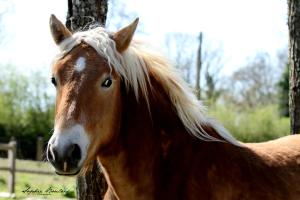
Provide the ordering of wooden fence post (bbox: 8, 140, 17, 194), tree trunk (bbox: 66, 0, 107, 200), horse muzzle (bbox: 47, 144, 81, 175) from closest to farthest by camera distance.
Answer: horse muzzle (bbox: 47, 144, 81, 175)
tree trunk (bbox: 66, 0, 107, 200)
wooden fence post (bbox: 8, 140, 17, 194)

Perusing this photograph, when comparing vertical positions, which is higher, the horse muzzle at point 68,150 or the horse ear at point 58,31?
the horse ear at point 58,31

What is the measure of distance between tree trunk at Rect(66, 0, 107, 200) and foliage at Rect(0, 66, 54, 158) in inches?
809

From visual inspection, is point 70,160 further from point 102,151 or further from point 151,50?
point 151,50


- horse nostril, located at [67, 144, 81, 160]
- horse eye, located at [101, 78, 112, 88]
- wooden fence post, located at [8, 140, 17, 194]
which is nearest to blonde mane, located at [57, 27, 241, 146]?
horse eye, located at [101, 78, 112, 88]

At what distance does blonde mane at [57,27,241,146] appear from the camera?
384 cm

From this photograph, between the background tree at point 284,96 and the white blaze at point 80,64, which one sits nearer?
the white blaze at point 80,64

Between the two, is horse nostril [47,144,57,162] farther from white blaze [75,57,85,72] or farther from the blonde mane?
the blonde mane

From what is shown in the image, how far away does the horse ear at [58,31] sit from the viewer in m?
3.99

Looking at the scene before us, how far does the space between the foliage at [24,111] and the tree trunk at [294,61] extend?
65.0 ft

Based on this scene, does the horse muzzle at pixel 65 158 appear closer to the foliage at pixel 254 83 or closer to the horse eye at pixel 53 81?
the horse eye at pixel 53 81

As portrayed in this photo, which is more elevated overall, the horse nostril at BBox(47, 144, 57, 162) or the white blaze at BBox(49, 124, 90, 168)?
the white blaze at BBox(49, 124, 90, 168)

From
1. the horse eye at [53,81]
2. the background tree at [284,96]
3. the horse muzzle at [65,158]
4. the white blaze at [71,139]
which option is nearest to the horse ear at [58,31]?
the horse eye at [53,81]

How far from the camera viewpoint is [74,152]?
11.0 feet

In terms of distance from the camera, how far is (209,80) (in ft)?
107
